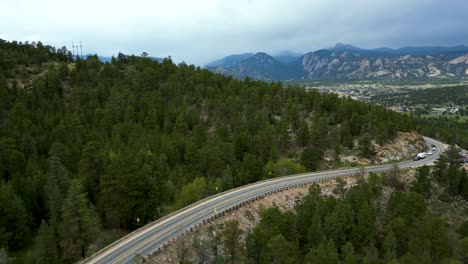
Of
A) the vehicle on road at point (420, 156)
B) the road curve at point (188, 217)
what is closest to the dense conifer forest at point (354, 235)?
the road curve at point (188, 217)

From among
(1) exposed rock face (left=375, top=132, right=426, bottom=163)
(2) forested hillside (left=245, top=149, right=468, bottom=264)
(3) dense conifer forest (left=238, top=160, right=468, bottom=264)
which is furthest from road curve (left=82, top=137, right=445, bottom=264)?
(1) exposed rock face (left=375, top=132, right=426, bottom=163)

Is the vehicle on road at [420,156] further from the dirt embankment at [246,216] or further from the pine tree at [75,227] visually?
the pine tree at [75,227]

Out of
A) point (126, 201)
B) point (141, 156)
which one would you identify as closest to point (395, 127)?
point (141, 156)

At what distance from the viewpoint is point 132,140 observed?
86812 millimetres

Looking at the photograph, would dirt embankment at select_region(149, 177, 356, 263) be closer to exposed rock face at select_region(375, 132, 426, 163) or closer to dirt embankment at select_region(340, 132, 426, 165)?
dirt embankment at select_region(340, 132, 426, 165)

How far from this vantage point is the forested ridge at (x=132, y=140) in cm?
5122

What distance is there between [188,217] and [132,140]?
40.4 meters

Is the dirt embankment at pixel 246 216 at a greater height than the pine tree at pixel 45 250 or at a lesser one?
lesser

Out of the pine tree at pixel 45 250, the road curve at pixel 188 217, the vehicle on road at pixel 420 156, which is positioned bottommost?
the vehicle on road at pixel 420 156

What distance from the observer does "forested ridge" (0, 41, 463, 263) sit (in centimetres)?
5122

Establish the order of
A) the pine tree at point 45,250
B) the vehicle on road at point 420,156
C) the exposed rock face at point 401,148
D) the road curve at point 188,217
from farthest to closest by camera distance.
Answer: the vehicle on road at point 420,156 → the exposed rock face at point 401,148 → the road curve at point 188,217 → the pine tree at point 45,250

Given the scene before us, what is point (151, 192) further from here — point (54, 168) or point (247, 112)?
point (247, 112)

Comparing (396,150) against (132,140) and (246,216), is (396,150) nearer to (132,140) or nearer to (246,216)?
(246,216)

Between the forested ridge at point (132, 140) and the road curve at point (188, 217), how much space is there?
11.6 ft
